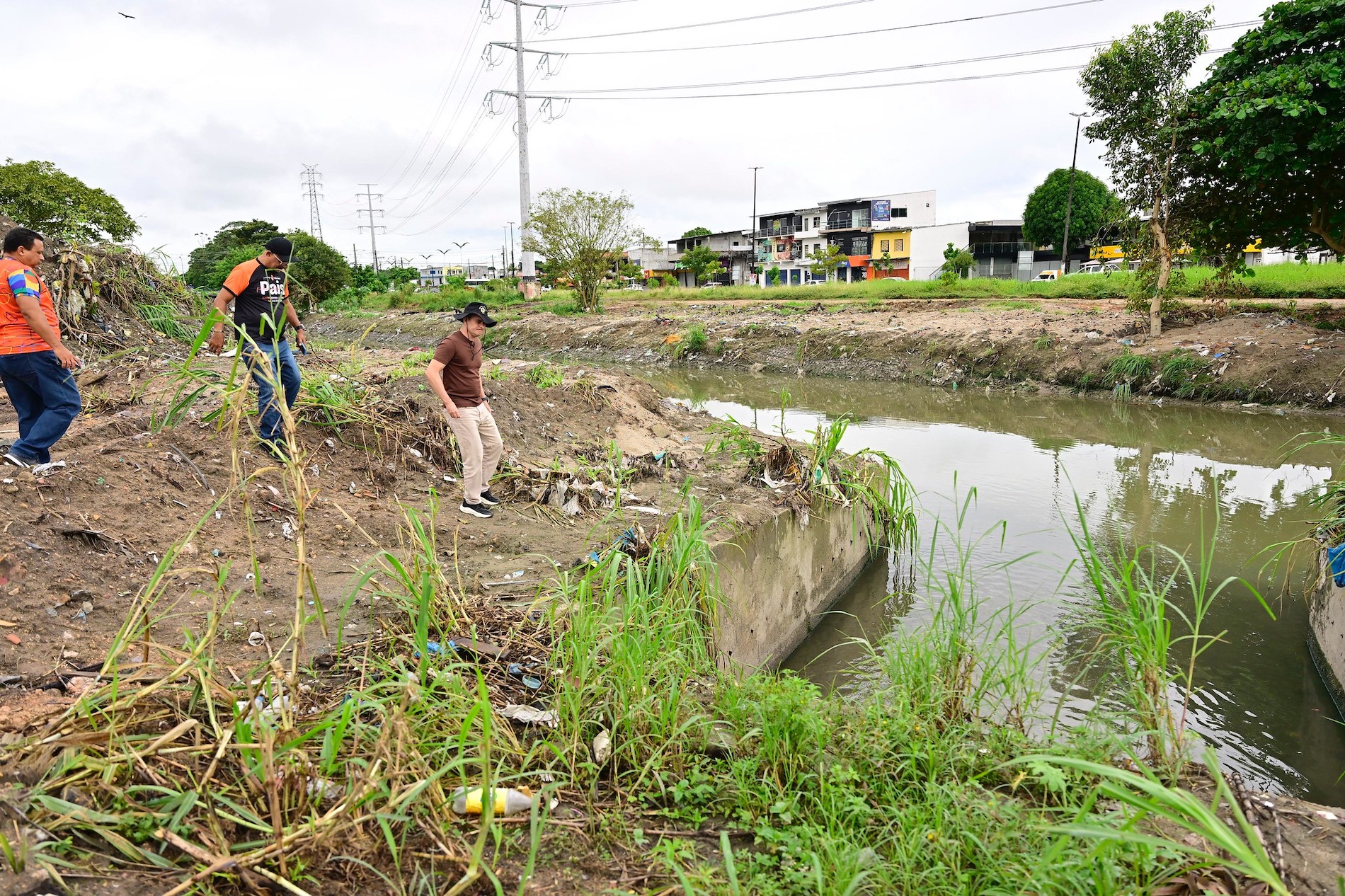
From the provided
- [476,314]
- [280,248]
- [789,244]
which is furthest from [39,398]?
[789,244]

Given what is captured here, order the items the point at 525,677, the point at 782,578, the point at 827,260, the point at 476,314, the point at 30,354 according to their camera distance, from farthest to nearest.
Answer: the point at 827,260
the point at 782,578
the point at 476,314
the point at 30,354
the point at 525,677

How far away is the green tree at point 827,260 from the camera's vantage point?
1791 inches

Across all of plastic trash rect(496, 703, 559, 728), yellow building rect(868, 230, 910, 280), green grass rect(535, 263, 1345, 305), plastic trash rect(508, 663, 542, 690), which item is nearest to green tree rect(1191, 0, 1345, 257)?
green grass rect(535, 263, 1345, 305)

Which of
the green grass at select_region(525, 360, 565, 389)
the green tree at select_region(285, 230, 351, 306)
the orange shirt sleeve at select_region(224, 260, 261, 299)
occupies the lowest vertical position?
the green grass at select_region(525, 360, 565, 389)

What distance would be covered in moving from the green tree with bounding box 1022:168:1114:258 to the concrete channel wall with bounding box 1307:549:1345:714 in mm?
42721

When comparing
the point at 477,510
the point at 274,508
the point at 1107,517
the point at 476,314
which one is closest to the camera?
the point at 274,508

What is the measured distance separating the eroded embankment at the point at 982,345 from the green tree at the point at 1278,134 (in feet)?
5.77

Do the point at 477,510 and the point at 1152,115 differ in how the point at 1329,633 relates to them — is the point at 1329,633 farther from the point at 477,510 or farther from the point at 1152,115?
the point at 1152,115

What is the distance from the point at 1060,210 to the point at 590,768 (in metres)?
47.4

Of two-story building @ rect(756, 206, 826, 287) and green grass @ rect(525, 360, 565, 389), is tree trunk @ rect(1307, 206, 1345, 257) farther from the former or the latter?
two-story building @ rect(756, 206, 826, 287)

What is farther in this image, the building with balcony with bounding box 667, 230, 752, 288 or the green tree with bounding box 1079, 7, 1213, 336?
the building with balcony with bounding box 667, 230, 752, 288

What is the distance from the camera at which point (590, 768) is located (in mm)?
2650

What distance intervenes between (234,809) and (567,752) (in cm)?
98

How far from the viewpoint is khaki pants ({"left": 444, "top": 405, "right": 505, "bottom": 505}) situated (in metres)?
5.33
